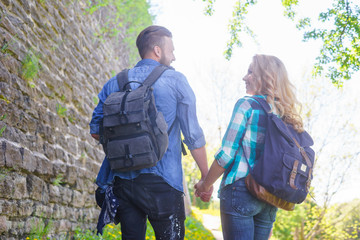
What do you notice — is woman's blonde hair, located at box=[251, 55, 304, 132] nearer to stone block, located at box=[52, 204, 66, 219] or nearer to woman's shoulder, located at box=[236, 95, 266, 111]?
woman's shoulder, located at box=[236, 95, 266, 111]

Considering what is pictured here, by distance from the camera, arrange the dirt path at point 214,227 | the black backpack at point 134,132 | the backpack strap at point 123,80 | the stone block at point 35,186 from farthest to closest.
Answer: the dirt path at point 214,227
the stone block at point 35,186
the backpack strap at point 123,80
the black backpack at point 134,132

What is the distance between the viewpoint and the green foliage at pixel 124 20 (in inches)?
262

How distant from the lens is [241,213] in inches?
87.4

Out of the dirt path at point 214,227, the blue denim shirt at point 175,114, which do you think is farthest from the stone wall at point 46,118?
the dirt path at point 214,227

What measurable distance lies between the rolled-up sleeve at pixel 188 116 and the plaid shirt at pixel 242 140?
0.62ft

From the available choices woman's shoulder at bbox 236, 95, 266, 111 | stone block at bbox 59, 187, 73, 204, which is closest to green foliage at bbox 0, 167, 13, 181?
stone block at bbox 59, 187, 73, 204

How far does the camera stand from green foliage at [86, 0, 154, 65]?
262 inches

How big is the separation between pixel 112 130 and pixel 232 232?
0.96 metres

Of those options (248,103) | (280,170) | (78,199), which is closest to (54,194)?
(78,199)

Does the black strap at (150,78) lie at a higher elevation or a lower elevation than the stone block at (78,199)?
higher

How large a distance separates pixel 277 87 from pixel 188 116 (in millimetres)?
712

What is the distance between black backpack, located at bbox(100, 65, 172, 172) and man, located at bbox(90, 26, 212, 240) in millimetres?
96

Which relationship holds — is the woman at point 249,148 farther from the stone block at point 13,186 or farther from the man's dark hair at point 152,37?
the stone block at point 13,186

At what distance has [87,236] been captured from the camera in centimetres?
438
